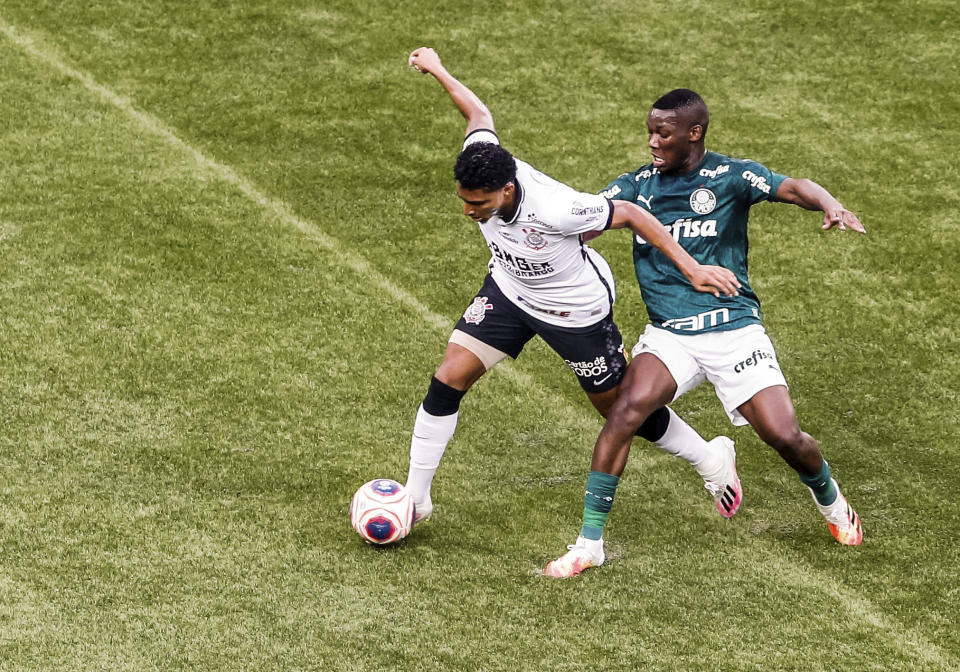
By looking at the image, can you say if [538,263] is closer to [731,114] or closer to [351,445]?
[351,445]

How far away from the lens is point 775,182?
681 centimetres

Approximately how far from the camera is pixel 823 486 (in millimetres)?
6906

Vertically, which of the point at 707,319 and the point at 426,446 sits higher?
the point at 707,319

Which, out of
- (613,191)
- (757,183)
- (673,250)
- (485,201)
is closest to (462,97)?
(613,191)

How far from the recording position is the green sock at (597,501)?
21.8 feet

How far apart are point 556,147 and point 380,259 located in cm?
214

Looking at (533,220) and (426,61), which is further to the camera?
(426,61)

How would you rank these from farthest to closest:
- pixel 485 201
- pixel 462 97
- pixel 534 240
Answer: pixel 462 97 < pixel 534 240 < pixel 485 201

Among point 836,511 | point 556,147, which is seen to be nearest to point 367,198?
point 556,147

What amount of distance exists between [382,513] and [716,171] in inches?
96.2

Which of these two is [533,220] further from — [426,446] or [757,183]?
[426,446]

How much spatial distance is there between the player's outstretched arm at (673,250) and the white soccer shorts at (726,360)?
1.22ft

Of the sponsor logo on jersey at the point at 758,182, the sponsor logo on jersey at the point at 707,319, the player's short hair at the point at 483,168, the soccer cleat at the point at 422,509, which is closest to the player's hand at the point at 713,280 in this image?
the sponsor logo on jersey at the point at 707,319

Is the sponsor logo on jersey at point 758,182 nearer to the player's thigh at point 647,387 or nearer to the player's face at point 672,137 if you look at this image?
the player's face at point 672,137
